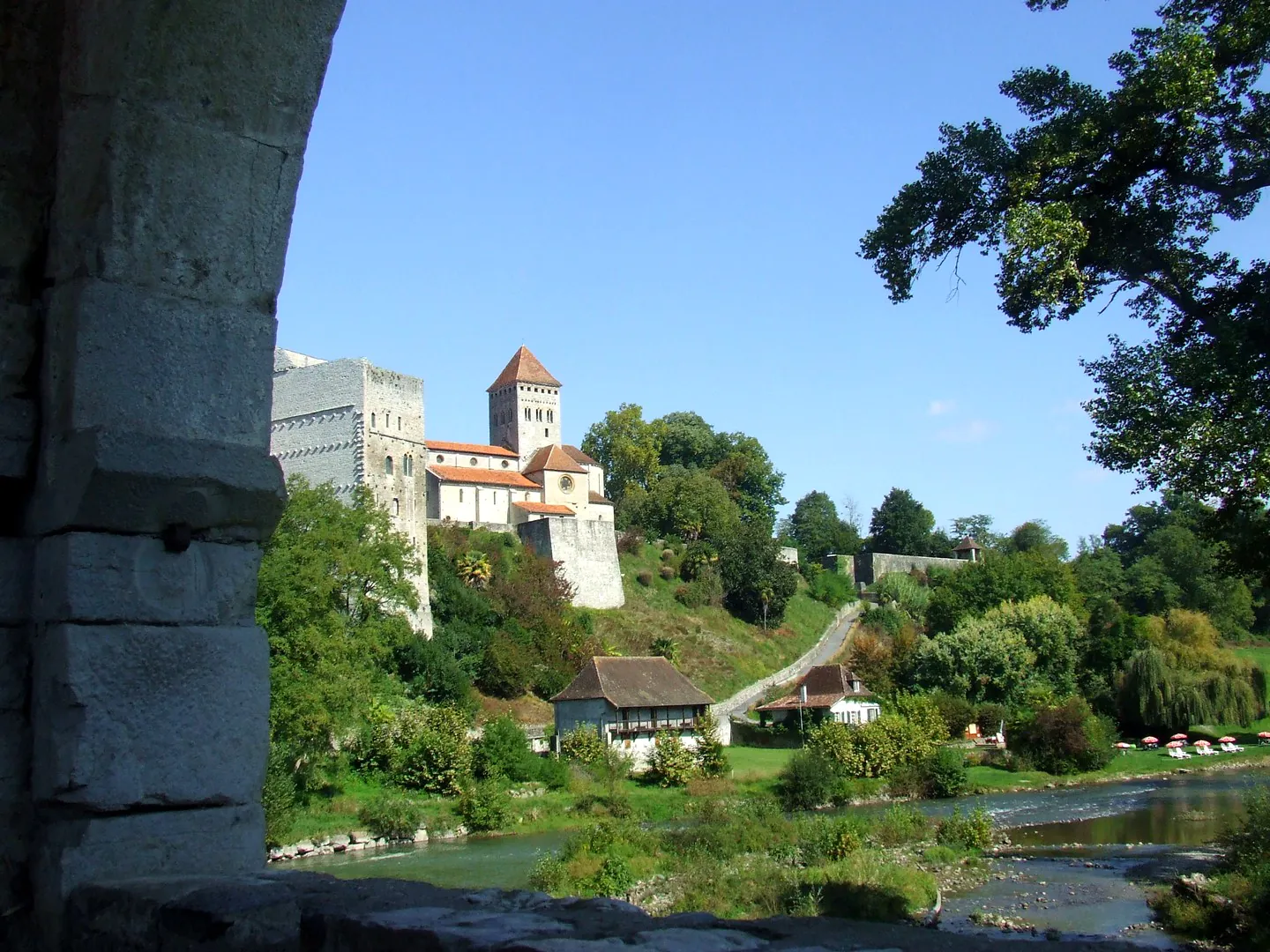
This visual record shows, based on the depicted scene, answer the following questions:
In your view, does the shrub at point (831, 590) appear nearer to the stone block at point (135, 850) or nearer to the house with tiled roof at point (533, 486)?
the house with tiled roof at point (533, 486)

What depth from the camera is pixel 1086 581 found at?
58.7m

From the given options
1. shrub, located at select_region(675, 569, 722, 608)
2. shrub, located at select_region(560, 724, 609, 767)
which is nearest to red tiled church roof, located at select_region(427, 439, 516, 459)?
shrub, located at select_region(675, 569, 722, 608)

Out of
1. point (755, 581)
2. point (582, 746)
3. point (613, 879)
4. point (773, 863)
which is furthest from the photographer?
point (755, 581)

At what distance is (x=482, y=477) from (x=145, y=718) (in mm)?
49913

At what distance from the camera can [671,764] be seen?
2955cm

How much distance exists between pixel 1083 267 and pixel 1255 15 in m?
1.68

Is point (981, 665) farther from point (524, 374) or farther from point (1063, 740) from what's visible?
A: point (524, 374)

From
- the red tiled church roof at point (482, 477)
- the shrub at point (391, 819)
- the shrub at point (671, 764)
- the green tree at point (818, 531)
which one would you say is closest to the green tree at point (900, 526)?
the green tree at point (818, 531)

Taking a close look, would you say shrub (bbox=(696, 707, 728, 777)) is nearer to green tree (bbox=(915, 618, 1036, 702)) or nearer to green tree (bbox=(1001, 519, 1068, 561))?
green tree (bbox=(915, 618, 1036, 702))

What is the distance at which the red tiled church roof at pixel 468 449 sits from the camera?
5834cm

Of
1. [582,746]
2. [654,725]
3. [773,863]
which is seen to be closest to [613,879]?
[773,863]

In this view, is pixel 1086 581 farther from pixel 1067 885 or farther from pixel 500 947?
pixel 500 947

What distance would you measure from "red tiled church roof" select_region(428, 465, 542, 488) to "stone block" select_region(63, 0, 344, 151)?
4821 centimetres

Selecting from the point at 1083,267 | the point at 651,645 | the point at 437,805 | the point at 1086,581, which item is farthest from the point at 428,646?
the point at 1086,581
